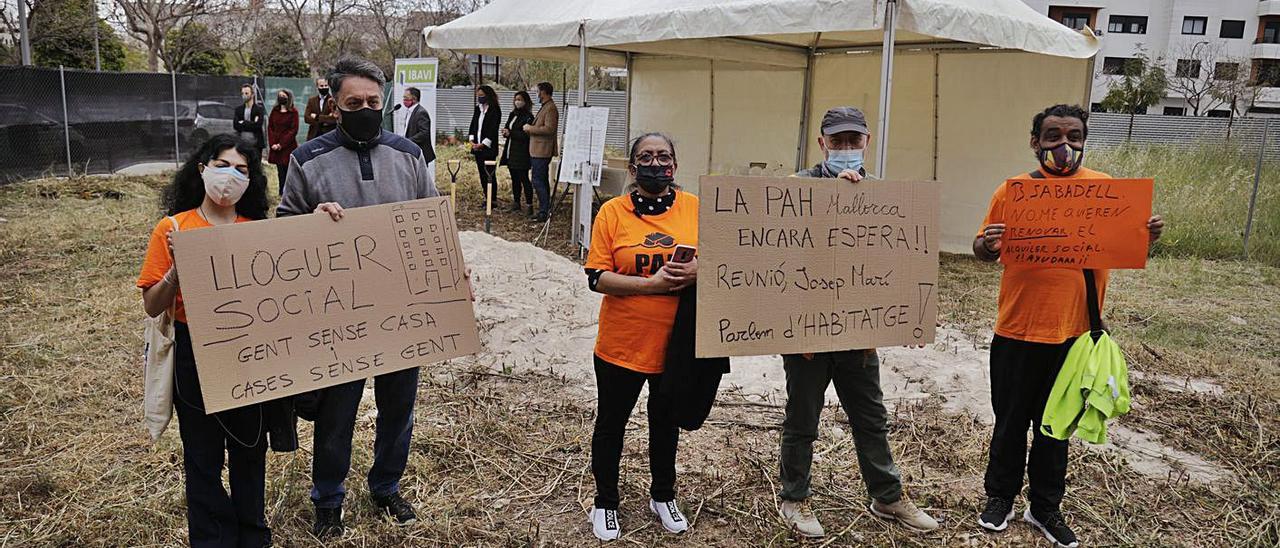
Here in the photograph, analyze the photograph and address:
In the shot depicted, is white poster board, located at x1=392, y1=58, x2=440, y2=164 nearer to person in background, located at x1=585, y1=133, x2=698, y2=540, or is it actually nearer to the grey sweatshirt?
the grey sweatshirt

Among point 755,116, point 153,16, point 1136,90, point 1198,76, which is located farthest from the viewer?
point 1198,76

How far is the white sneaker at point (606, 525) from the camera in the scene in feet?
11.4

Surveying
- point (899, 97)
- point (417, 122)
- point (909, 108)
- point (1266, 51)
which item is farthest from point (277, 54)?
point (1266, 51)

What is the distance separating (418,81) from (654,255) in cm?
903

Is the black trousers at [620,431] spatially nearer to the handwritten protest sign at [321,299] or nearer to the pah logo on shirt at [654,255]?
the pah logo on shirt at [654,255]

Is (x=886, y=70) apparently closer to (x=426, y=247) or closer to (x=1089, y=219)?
(x=1089, y=219)

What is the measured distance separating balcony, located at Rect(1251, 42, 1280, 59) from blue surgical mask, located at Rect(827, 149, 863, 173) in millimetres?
55148

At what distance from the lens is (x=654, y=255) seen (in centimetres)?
314

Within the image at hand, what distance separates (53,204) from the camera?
12023mm

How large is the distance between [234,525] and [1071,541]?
3141 millimetres

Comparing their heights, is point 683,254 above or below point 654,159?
below

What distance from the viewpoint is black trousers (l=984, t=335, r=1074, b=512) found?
3395mm

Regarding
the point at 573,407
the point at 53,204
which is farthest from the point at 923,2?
the point at 53,204

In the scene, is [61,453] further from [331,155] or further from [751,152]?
[751,152]
